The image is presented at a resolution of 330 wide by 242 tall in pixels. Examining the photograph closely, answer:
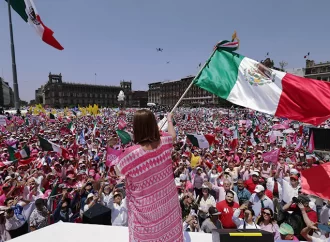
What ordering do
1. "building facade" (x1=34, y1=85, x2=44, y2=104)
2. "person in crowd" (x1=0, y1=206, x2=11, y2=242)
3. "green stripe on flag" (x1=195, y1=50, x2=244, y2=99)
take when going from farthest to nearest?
"building facade" (x1=34, y1=85, x2=44, y2=104) → "person in crowd" (x1=0, y1=206, x2=11, y2=242) → "green stripe on flag" (x1=195, y1=50, x2=244, y2=99)

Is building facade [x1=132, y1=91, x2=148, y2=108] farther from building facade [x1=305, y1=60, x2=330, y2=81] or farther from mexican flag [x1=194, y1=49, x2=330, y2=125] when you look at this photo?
mexican flag [x1=194, y1=49, x2=330, y2=125]

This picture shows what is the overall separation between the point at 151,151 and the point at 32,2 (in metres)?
5.01

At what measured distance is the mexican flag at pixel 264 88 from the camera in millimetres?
2732

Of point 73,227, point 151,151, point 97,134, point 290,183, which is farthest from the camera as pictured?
point 97,134

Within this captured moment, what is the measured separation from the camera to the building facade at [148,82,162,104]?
129500 millimetres

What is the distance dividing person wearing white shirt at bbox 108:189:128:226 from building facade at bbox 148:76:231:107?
91013 mm

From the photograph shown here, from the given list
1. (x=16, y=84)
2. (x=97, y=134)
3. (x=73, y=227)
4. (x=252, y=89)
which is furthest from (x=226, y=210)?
(x=16, y=84)

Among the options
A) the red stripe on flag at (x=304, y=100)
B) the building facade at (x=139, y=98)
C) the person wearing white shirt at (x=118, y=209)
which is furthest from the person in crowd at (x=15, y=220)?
the building facade at (x=139, y=98)

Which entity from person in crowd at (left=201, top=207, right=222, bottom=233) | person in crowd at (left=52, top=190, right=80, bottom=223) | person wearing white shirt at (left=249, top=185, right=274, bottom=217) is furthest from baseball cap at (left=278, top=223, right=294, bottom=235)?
person in crowd at (left=52, top=190, right=80, bottom=223)

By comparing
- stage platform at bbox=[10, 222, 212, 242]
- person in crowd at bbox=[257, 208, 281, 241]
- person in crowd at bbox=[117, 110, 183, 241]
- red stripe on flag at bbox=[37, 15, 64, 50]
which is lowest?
person in crowd at bbox=[257, 208, 281, 241]

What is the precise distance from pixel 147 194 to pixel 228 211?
12.1ft

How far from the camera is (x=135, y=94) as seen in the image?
138 meters

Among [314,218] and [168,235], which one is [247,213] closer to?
[314,218]

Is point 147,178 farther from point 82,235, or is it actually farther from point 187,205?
point 187,205
